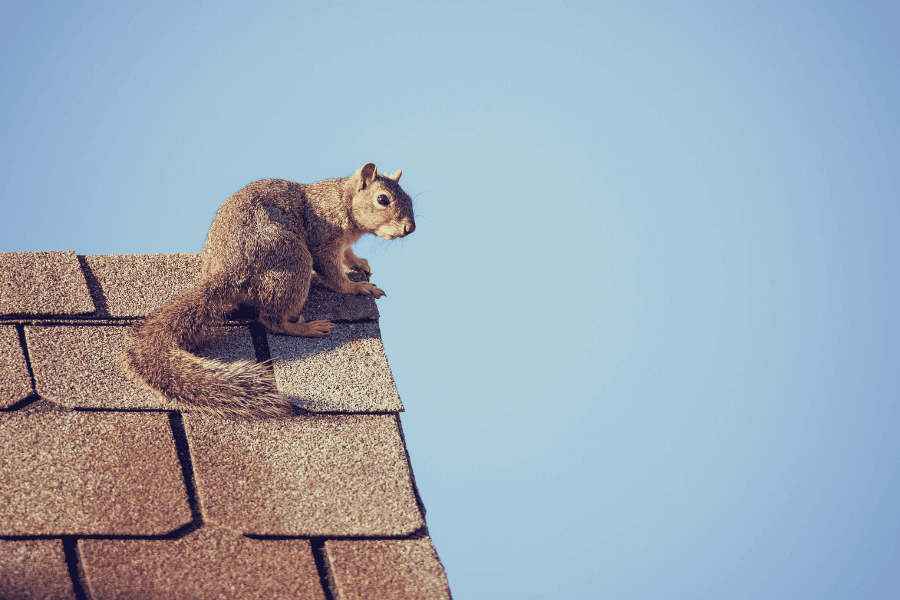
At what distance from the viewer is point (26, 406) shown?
3.25 meters

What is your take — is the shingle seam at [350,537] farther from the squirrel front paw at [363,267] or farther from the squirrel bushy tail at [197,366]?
the squirrel front paw at [363,267]

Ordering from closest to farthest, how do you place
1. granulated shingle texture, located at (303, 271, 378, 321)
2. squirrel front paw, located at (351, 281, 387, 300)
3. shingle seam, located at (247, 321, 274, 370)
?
shingle seam, located at (247, 321, 274, 370)
granulated shingle texture, located at (303, 271, 378, 321)
squirrel front paw, located at (351, 281, 387, 300)

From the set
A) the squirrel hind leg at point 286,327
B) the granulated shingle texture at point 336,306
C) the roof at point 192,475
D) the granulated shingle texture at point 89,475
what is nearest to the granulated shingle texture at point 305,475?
the roof at point 192,475

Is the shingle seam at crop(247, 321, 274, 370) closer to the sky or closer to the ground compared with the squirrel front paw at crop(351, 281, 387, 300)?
closer to the ground

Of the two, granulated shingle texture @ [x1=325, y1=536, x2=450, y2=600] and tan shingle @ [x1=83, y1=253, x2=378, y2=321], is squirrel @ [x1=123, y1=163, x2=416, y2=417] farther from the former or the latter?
granulated shingle texture @ [x1=325, y1=536, x2=450, y2=600]

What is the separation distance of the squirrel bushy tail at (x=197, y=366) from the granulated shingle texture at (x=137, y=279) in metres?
0.28

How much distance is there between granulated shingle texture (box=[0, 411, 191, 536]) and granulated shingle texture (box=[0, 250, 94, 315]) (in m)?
0.82

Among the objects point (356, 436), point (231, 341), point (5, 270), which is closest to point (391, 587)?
point (356, 436)

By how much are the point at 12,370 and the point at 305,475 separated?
1.55m

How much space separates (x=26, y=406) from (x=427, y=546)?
1902 mm

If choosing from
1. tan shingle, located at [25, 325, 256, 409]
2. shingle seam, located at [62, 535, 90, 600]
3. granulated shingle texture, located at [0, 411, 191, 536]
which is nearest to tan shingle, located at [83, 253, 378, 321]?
tan shingle, located at [25, 325, 256, 409]

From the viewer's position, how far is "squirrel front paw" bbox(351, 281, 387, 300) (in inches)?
173

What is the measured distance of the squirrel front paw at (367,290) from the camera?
4.39m

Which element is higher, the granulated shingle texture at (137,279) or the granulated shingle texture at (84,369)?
the granulated shingle texture at (137,279)
